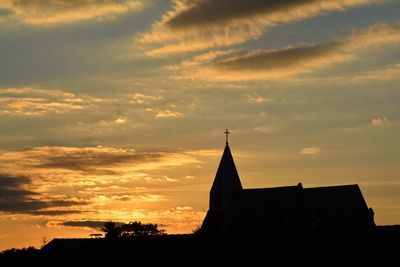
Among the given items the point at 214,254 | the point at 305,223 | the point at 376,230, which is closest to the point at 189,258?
the point at 214,254

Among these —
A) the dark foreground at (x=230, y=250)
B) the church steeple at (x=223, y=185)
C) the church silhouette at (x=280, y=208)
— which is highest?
the church steeple at (x=223, y=185)

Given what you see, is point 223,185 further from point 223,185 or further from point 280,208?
point 280,208

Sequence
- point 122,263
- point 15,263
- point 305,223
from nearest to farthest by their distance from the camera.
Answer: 1. point 122,263
2. point 15,263
3. point 305,223

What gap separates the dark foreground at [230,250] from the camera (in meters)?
33.5

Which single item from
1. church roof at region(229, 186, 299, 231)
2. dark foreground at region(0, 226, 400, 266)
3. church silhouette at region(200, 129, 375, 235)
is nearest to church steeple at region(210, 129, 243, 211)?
church silhouette at region(200, 129, 375, 235)

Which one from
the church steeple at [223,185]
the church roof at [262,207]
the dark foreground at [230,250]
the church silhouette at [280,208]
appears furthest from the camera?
the church steeple at [223,185]

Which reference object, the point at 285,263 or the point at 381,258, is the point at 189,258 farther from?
the point at 381,258

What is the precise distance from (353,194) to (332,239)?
51.2 m

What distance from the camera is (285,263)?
3388 centimetres

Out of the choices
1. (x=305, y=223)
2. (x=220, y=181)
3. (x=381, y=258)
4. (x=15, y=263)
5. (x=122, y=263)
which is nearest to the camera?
(x=381, y=258)

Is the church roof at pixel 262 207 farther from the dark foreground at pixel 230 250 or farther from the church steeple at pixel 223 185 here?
the dark foreground at pixel 230 250

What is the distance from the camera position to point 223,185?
309 feet

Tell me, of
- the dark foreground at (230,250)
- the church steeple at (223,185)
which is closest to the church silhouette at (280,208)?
the church steeple at (223,185)

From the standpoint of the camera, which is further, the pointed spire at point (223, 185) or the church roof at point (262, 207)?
the pointed spire at point (223, 185)
